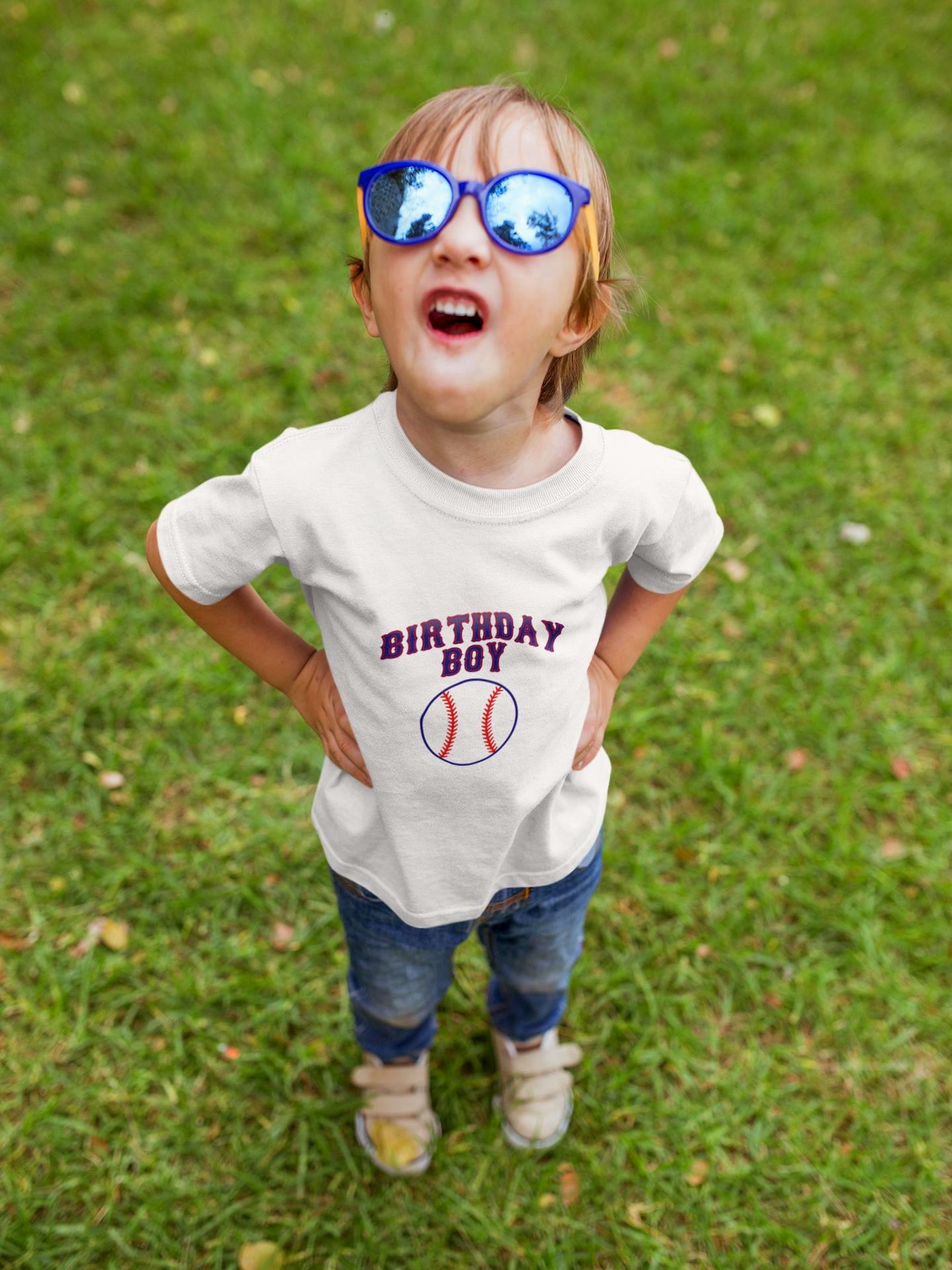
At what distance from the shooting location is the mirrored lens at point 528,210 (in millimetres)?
1191

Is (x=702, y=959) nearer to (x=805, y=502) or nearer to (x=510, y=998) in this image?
(x=510, y=998)

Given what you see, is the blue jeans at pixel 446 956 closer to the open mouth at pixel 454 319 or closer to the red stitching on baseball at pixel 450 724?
the red stitching on baseball at pixel 450 724

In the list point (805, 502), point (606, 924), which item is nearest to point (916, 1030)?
point (606, 924)

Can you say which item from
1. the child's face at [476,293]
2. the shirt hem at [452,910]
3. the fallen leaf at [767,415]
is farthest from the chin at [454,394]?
the fallen leaf at [767,415]

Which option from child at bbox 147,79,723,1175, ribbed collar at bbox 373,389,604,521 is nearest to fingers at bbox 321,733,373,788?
child at bbox 147,79,723,1175

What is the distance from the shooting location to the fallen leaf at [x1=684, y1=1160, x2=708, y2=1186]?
2309 millimetres

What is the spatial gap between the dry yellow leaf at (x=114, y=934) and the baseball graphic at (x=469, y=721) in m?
1.53

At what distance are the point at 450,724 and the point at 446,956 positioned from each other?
2.38ft

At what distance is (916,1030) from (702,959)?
0.53m

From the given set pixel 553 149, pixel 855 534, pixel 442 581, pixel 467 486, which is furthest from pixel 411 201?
pixel 855 534

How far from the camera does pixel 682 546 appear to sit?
1.57m

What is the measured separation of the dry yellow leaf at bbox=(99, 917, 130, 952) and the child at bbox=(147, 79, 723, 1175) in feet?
3.60

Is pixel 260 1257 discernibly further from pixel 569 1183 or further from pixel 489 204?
pixel 489 204

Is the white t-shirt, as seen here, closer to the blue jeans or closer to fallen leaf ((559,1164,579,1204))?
the blue jeans
